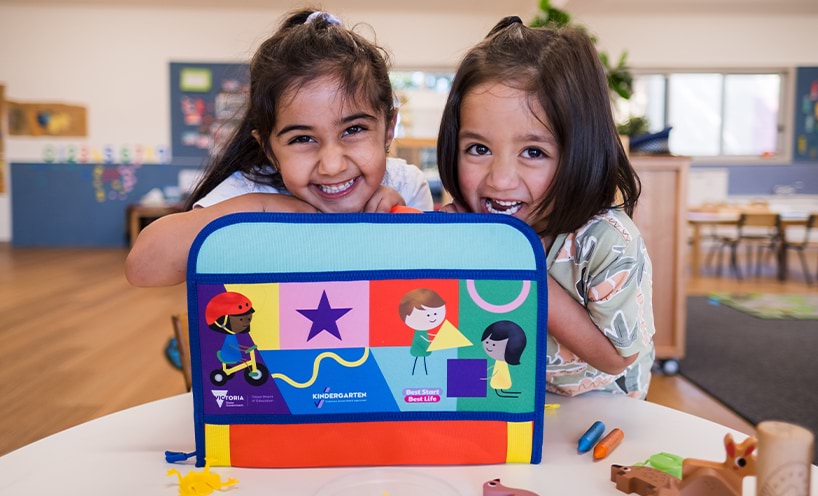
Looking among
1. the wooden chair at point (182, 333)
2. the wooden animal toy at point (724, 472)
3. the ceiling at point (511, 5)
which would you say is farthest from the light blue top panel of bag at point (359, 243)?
the ceiling at point (511, 5)

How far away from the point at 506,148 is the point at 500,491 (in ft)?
1.40

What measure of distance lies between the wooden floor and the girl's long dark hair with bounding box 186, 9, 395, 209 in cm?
163

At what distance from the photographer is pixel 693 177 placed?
7.36m

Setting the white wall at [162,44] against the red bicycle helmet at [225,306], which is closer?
the red bicycle helmet at [225,306]

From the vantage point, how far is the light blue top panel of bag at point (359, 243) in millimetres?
595

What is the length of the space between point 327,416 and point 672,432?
1.25ft

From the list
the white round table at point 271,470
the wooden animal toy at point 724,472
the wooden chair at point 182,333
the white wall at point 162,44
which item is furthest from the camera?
the white wall at point 162,44

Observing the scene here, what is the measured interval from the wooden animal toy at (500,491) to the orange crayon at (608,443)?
0.11 m

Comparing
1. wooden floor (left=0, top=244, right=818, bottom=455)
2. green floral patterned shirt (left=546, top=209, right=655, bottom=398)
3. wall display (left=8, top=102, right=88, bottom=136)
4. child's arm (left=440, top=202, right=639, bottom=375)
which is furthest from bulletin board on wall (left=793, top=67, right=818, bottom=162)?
wall display (left=8, top=102, right=88, bottom=136)

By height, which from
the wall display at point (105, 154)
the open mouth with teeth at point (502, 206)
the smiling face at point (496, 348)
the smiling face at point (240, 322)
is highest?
the wall display at point (105, 154)

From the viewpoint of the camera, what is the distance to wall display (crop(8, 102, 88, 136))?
283 inches

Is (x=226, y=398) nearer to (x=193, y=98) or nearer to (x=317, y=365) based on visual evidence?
(x=317, y=365)

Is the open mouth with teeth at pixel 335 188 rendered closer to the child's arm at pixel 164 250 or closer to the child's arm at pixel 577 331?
the child's arm at pixel 164 250

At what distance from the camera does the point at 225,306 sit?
1.96ft
